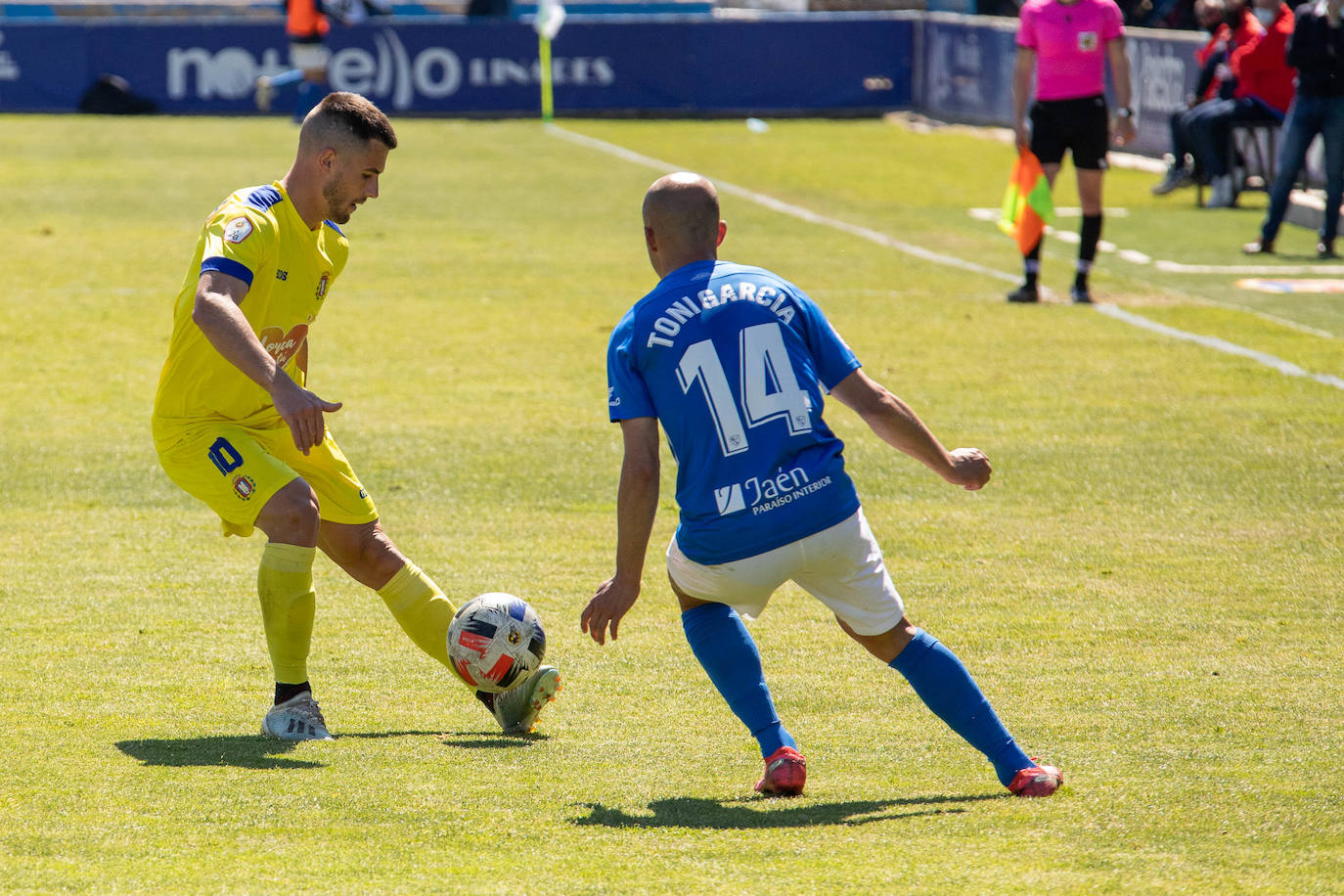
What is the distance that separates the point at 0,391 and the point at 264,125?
1942 centimetres

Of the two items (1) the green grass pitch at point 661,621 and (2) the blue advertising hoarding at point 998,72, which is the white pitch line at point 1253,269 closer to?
(1) the green grass pitch at point 661,621

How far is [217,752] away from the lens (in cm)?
503

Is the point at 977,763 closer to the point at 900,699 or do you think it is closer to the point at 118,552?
the point at 900,699

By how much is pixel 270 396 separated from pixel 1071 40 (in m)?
9.80

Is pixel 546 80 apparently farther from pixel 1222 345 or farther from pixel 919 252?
pixel 1222 345

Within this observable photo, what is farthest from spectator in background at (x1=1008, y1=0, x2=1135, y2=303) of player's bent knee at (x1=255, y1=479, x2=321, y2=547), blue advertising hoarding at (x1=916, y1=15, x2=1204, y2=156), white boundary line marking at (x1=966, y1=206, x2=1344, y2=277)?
blue advertising hoarding at (x1=916, y1=15, x2=1204, y2=156)

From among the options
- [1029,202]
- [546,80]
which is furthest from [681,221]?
[546,80]

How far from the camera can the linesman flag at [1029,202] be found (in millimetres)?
13586

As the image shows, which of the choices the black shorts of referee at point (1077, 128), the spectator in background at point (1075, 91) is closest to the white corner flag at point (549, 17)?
the spectator in background at point (1075, 91)

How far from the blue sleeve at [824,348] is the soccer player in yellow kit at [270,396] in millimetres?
1441

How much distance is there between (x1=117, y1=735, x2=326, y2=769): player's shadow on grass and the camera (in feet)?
Answer: 16.0

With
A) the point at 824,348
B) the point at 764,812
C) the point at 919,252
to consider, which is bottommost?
the point at 919,252

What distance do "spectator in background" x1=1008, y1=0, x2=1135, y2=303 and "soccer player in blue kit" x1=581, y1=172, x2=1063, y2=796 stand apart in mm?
9326

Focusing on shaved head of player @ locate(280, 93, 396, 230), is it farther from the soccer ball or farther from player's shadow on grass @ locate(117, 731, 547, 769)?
player's shadow on grass @ locate(117, 731, 547, 769)
